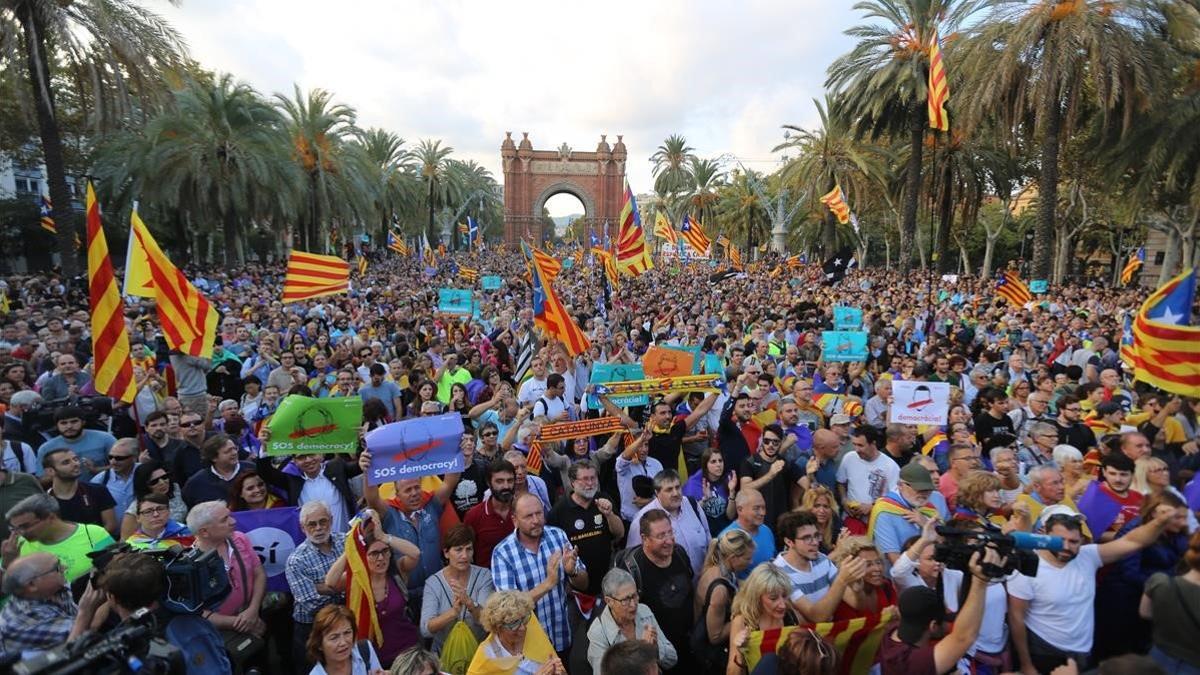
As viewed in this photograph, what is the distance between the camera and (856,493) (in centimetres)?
513

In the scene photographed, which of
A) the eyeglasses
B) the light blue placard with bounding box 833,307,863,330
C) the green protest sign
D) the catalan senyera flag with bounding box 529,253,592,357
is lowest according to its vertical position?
the eyeglasses

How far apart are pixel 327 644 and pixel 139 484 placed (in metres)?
2.25

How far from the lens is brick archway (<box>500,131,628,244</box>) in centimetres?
8850

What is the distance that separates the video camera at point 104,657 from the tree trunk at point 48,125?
17.3 m

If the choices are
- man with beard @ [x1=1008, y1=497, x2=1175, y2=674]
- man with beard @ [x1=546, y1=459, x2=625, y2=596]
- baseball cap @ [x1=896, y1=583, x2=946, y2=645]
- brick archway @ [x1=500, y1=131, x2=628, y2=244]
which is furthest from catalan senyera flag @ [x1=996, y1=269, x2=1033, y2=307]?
brick archway @ [x1=500, y1=131, x2=628, y2=244]

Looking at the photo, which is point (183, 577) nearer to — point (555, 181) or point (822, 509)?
point (822, 509)

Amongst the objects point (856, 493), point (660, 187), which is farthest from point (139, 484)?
point (660, 187)

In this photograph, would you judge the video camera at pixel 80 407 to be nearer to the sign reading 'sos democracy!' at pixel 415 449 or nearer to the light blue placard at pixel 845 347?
the sign reading 'sos democracy!' at pixel 415 449

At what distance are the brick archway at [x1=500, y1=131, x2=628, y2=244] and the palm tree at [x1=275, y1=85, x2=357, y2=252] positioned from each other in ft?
188

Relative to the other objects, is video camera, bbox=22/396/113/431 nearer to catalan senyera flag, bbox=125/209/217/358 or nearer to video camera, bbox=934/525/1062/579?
catalan senyera flag, bbox=125/209/217/358

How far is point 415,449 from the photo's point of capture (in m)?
4.24

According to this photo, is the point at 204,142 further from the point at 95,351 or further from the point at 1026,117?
the point at 1026,117

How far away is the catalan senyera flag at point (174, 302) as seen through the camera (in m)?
6.82

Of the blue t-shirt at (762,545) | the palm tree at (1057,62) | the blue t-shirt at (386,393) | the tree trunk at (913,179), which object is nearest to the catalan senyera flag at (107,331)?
the blue t-shirt at (386,393)
